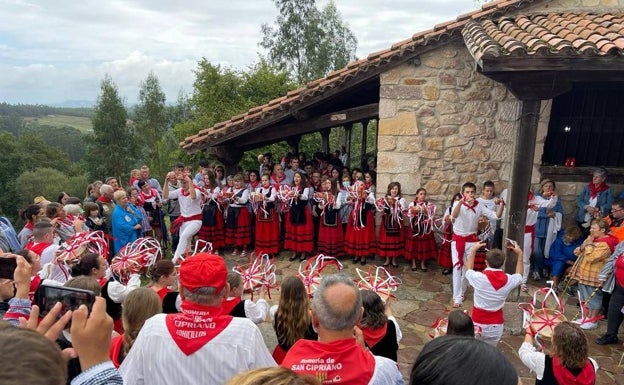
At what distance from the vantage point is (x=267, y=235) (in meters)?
8.08

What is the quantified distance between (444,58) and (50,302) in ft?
22.2

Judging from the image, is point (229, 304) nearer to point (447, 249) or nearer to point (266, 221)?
point (266, 221)

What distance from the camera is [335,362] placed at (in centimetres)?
196

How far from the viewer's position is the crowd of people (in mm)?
2115

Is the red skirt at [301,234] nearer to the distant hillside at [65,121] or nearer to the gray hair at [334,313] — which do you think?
the gray hair at [334,313]

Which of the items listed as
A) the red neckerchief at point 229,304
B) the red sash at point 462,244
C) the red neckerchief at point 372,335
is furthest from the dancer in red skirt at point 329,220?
the red neckerchief at point 372,335

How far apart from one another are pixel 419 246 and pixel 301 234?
6.92 feet

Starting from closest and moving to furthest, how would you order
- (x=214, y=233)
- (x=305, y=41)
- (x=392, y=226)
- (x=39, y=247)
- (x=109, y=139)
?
(x=39, y=247) < (x=392, y=226) < (x=214, y=233) < (x=305, y=41) < (x=109, y=139)

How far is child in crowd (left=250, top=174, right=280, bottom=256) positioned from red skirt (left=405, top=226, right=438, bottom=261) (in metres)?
2.42

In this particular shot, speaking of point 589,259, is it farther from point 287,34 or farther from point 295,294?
point 287,34

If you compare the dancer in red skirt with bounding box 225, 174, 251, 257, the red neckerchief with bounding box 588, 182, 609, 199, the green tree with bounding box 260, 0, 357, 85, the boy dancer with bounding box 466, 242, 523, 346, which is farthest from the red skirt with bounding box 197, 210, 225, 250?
the green tree with bounding box 260, 0, 357, 85

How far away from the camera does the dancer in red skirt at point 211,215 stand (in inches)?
317

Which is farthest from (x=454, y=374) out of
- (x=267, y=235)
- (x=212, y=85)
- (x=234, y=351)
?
(x=212, y=85)

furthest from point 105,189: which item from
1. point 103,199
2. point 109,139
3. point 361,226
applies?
point 109,139
